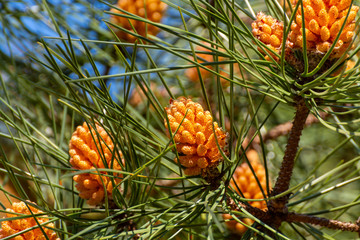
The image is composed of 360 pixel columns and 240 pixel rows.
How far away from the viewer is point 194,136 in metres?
0.48

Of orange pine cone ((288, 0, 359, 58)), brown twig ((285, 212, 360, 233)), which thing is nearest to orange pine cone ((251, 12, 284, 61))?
orange pine cone ((288, 0, 359, 58))

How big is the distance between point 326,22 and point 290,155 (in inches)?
6.0

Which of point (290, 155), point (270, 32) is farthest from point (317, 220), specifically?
point (270, 32)

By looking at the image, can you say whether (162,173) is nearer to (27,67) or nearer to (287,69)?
(27,67)

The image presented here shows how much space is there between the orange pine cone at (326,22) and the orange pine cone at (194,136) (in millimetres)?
129

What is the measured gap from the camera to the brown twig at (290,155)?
20.1 inches

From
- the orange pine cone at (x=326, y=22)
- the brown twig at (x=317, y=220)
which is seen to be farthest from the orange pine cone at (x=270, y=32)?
the brown twig at (x=317, y=220)

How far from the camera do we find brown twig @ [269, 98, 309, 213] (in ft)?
1.68

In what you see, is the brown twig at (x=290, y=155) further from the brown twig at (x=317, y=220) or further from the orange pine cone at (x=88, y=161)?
the orange pine cone at (x=88, y=161)

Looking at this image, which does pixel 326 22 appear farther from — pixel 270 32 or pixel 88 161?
pixel 88 161

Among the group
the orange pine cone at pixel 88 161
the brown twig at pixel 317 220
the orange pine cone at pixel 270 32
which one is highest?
the orange pine cone at pixel 270 32

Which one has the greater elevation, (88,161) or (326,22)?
(326,22)

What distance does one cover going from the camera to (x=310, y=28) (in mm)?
465

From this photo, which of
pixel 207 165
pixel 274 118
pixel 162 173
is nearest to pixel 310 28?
pixel 207 165
